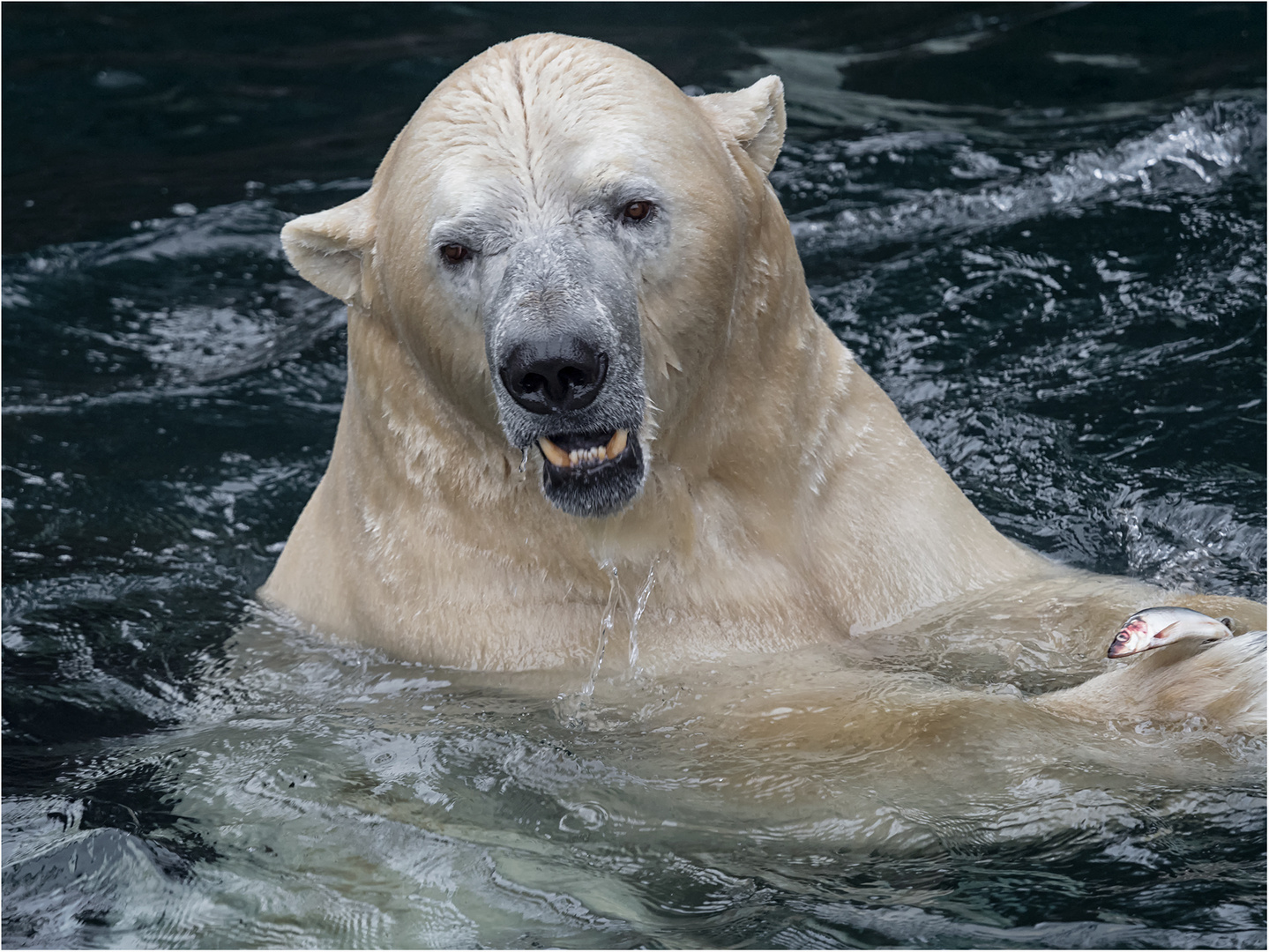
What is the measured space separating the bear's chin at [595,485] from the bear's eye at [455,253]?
1.43 ft

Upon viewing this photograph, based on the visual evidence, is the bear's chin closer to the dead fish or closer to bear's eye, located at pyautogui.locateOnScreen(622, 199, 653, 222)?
bear's eye, located at pyautogui.locateOnScreen(622, 199, 653, 222)

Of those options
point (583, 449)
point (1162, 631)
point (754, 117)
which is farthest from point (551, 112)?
point (1162, 631)

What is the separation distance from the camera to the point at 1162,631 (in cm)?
280

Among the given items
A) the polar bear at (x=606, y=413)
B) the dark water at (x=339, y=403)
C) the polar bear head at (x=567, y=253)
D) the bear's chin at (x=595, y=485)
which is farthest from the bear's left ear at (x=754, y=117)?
the dark water at (x=339, y=403)

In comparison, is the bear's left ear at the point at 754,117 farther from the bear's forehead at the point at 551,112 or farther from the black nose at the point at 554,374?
the black nose at the point at 554,374

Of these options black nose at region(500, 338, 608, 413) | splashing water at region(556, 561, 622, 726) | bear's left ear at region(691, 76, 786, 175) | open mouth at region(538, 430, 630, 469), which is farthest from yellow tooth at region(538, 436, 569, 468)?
bear's left ear at region(691, 76, 786, 175)

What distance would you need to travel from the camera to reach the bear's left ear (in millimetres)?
3342

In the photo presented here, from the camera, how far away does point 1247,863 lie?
8.40ft

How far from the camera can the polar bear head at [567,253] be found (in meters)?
2.84

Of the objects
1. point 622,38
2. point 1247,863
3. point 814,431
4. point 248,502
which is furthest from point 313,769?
point 622,38

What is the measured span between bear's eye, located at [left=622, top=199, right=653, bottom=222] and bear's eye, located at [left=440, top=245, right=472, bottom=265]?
32 cm

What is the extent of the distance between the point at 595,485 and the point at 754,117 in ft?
3.20

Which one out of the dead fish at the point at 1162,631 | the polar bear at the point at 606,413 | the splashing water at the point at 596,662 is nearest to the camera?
the dead fish at the point at 1162,631

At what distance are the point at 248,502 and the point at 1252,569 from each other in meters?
3.23
